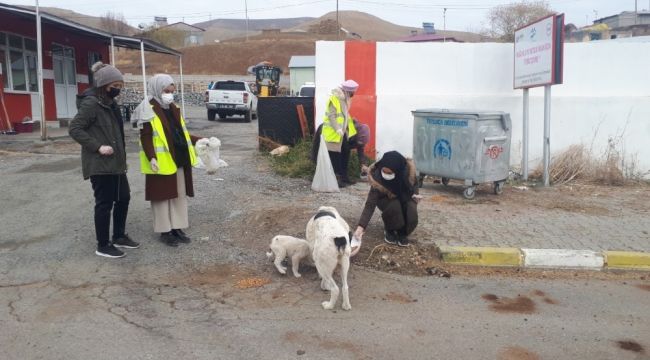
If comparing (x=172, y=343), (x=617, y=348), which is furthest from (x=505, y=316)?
(x=172, y=343)

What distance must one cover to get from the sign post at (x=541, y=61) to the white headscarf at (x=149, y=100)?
5.81 metres

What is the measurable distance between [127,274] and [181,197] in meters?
1.01

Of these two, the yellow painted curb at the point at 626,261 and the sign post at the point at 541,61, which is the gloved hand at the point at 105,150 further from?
the sign post at the point at 541,61

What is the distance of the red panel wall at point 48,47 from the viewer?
15383 millimetres

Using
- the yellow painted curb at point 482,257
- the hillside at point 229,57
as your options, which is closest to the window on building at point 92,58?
the yellow painted curb at point 482,257

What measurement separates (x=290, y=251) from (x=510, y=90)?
6707mm

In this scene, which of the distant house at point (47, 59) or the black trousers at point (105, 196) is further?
the distant house at point (47, 59)

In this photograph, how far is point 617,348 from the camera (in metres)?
3.88

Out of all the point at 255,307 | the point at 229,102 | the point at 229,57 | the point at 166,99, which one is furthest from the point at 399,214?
the point at 229,57

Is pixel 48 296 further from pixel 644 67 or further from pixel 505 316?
pixel 644 67

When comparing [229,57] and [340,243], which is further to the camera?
[229,57]

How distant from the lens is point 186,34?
85.8 m

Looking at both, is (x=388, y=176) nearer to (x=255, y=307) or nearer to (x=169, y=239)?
(x=255, y=307)

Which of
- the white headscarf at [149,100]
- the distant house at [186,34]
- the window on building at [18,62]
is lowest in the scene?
the white headscarf at [149,100]
